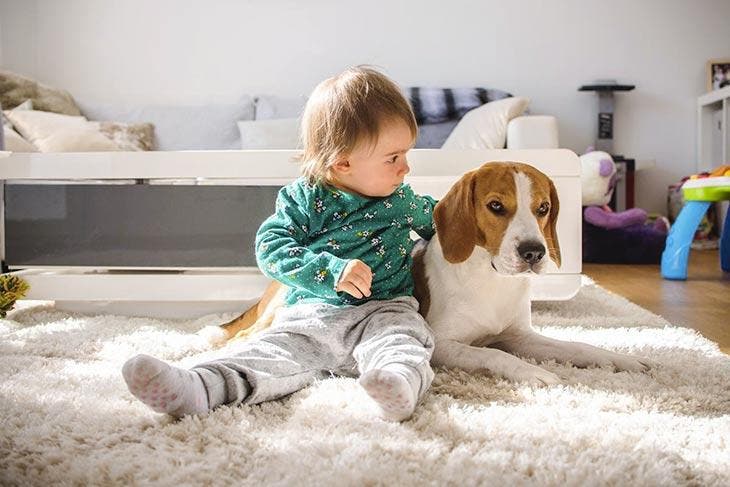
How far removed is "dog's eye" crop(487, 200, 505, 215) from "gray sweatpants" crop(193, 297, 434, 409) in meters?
0.23

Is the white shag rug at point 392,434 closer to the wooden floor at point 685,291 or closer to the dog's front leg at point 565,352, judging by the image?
the dog's front leg at point 565,352

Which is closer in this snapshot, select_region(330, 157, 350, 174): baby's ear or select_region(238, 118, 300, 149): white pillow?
select_region(330, 157, 350, 174): baby's ear

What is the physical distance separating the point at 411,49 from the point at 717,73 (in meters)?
1.99

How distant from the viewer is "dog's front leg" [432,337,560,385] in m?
1.17

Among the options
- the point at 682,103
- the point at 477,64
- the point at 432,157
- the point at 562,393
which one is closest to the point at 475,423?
the point at 562,393

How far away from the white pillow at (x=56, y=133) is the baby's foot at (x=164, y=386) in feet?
7.34

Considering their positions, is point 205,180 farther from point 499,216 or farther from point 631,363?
point 631,363

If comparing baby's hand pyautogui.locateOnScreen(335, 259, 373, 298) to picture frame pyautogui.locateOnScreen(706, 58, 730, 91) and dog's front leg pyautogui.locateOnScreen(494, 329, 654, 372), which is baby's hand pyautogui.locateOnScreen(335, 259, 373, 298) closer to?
dog's front leg pyautogui.locateOnScreen(494, 329, 654, 372)

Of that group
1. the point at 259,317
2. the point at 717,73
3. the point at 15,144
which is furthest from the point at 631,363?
the point at 717,73

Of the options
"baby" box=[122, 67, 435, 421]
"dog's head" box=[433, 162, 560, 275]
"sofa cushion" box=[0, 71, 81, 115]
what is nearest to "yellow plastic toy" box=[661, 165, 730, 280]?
"dog's head" box=[433, 162, 560, 275]

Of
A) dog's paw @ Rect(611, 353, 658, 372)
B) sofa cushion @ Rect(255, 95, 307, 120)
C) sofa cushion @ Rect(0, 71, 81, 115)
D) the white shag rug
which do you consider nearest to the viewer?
the white shag rug

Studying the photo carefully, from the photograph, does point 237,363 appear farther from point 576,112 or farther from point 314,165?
point 576,112

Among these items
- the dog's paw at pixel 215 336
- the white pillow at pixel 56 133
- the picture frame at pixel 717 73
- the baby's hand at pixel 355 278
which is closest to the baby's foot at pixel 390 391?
the baby's hand at pixel 355 278

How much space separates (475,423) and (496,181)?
1.70 ft
